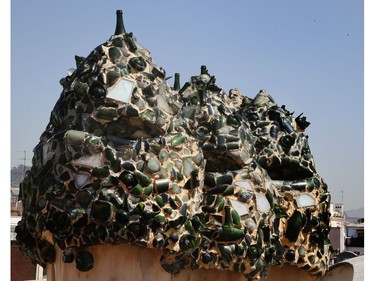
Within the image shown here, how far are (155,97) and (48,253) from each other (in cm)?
112

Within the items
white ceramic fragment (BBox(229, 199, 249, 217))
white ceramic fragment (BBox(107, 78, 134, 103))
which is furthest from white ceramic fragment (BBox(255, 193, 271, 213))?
white ceramic fragment (BBox(107, 78, 134, 103))

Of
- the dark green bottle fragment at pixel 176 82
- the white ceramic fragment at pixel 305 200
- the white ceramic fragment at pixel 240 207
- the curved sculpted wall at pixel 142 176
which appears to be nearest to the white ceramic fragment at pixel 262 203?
the curved sculpted wall at pixel 142 176

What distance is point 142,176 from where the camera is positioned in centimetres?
365

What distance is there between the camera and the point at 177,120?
13.1 ft

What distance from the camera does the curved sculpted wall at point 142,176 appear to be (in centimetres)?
364

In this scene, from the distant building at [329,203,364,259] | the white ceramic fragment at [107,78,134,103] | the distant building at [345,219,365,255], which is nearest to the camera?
the white ceramic fragment at [107,78,134,103]

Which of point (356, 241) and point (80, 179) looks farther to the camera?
point (356, 241)

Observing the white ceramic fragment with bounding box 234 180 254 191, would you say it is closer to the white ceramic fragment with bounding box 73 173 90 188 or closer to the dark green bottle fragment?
the dark green bottle fragment

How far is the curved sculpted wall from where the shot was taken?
12.0ft

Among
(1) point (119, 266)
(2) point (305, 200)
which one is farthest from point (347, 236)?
(1) point (119, 266)

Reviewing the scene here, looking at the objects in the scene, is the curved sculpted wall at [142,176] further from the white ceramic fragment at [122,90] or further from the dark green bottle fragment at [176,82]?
the dark green bottle fragment at [176,82]

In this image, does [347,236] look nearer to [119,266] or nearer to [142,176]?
[119,266]

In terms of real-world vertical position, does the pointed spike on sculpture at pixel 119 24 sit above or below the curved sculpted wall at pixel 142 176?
above

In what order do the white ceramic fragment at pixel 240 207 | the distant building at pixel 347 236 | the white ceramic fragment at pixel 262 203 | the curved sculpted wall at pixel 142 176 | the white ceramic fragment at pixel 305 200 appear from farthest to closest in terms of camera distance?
the distant building at pixel 347 236 < the white ceramic fragment at pixel 305 200 < the white ceramic fragment at pixel 262 203 < the white ceramic fragment at pixel 240 207 < the curved sculpted wall at pixel 142 176
